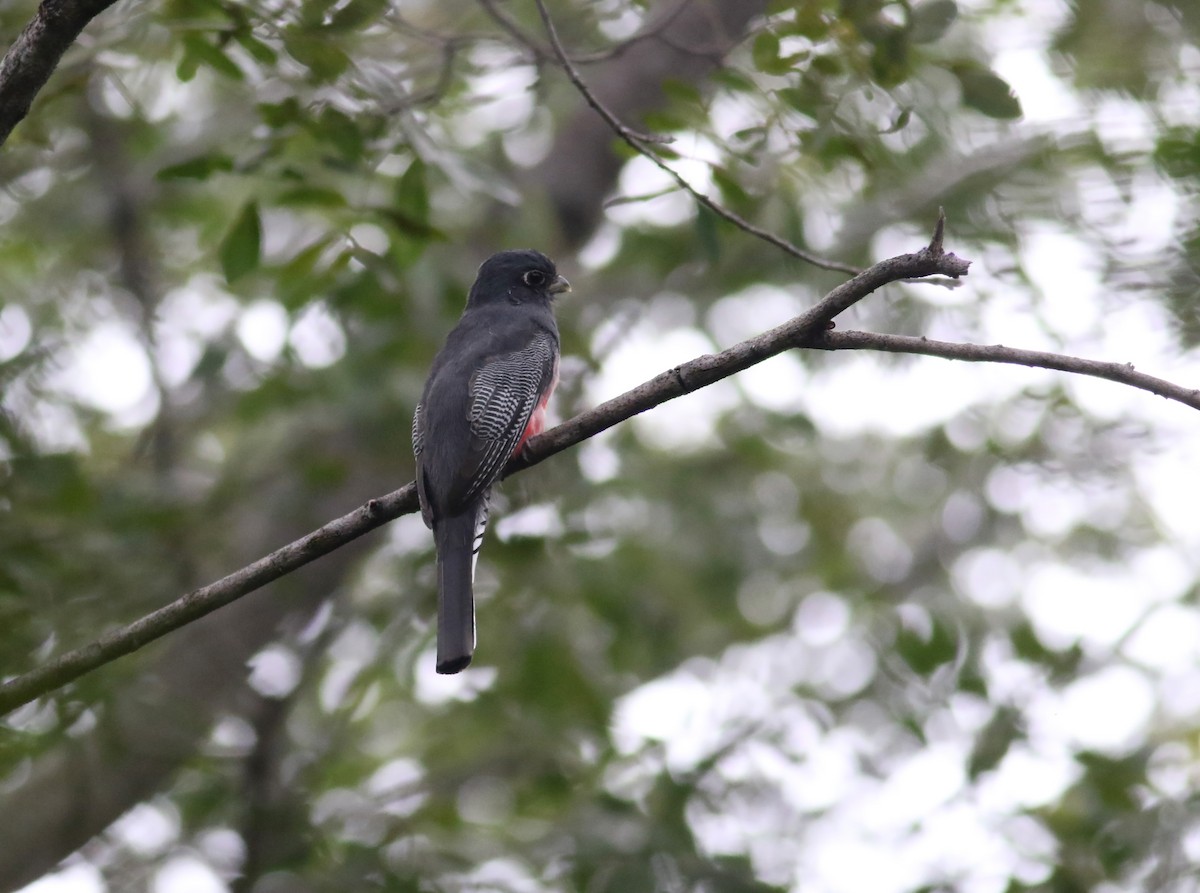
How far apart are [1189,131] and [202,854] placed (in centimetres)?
502

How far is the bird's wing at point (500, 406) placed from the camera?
4.50 meters

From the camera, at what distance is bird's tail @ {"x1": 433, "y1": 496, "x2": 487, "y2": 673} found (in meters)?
4.04

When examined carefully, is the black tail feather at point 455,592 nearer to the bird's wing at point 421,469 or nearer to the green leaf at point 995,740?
the bird's wing at point 421,469

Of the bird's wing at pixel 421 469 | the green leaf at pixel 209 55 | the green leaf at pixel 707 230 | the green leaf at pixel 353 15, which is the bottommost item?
the bird's wing at pixel 421 469

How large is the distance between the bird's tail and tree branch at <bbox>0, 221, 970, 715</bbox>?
812 mm

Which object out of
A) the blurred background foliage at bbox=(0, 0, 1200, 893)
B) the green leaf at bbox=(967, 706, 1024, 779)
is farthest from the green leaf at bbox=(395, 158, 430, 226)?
the green leaf at bbox=(967, 706, 1024, 779)

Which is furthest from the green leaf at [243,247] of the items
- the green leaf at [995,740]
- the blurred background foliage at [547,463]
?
the green leaf at [995,740]

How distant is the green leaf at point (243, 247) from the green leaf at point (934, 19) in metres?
2.29

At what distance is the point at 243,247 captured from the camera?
4.32 meters

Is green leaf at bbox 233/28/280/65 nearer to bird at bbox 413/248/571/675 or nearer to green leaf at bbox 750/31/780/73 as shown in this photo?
bird at bbox 413/248/571/675

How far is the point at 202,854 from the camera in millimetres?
5484

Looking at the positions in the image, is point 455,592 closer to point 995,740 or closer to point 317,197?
point 317,197

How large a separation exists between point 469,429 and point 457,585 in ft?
2.00

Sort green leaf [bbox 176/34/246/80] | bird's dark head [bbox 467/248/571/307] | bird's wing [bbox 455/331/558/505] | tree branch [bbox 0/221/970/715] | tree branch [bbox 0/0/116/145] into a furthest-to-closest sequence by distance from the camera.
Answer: bird's dark head [bbox 467/248/571/307]
bird's wing [bbox 455/331/558/505]
green leaf [bbox 176/34/246/80]
tree branch [bbox 0/221/970/715]
tree branch [bbox 0/0/116/145]
